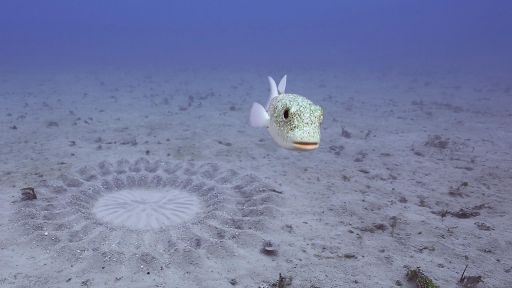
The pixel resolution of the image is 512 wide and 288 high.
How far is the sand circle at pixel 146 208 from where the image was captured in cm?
634

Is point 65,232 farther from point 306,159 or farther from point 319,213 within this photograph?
point 306,159

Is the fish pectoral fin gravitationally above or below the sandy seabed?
above

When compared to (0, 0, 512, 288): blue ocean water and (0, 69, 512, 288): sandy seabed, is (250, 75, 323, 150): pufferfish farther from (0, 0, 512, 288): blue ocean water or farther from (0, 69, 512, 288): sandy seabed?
(0, 69, 512, 288): sandy seabed

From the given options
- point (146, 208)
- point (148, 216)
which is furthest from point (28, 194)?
point (148, 216)

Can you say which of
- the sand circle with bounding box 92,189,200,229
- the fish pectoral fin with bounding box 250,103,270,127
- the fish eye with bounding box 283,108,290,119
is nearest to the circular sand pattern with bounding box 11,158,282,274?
the sand circle with bounding box 92,189,200,229

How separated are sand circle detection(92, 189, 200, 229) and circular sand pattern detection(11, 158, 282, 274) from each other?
0.05ft

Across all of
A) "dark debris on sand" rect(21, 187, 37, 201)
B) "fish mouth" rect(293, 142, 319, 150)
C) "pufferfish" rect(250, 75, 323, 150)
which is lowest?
"dark debris on sand" rect(21, 187, 37, 201)

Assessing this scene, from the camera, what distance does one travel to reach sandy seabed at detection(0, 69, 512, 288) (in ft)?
17.3


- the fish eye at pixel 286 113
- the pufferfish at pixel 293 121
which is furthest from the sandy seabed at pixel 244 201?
the fish eye at pixel 286 113

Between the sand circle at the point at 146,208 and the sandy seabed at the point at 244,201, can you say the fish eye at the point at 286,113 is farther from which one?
the sand circle at the point at 146,208

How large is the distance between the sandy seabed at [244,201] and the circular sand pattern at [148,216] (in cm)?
3

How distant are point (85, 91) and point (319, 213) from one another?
17.0m

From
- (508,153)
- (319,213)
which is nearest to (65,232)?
(319,213)

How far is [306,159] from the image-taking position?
9.48 meters
